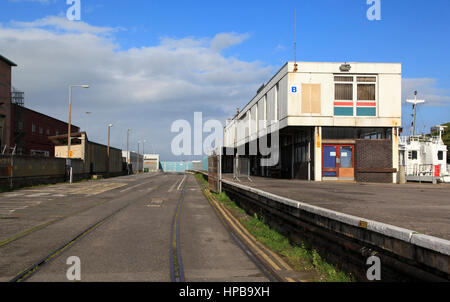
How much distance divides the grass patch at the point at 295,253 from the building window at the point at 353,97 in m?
17.0

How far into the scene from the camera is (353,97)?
2692cm

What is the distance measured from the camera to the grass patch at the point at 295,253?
246 inches

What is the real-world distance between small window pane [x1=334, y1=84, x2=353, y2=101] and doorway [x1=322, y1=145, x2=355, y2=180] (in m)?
3.52

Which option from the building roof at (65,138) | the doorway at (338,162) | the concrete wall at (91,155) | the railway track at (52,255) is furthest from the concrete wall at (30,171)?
the doorway at (338,162)

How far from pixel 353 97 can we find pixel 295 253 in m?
21.5

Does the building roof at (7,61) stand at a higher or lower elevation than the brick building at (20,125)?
higher

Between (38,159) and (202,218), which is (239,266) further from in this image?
(38,159)

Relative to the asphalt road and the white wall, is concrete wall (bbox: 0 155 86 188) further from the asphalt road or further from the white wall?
the white wall

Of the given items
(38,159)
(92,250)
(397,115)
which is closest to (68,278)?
(92,250)

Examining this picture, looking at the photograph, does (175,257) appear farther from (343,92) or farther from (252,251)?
(343,92)

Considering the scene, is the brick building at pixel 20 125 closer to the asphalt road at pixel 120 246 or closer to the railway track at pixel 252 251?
the asphalt road at pixel 120 246

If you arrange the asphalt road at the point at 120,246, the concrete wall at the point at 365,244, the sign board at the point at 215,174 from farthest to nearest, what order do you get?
the sign board at the point at 215,174
the asphalt road at the point at 120,246
the concrete wall at the point at 365,244

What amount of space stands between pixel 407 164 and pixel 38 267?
37.5 metres

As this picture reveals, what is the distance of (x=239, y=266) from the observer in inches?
281
